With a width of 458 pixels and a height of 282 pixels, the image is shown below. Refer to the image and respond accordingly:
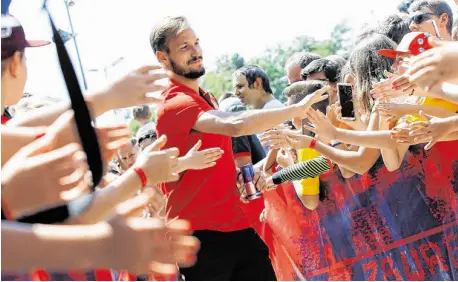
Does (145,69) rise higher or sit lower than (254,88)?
higher

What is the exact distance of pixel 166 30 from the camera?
419 centimetres

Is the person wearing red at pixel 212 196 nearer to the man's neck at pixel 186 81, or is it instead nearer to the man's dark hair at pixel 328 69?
the man's neck at pixel 186 81

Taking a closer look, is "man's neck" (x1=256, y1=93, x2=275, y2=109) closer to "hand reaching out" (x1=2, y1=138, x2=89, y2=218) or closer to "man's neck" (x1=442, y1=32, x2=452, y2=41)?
"man's neck" (x1=442, y1=32, x2=452, y2=41)

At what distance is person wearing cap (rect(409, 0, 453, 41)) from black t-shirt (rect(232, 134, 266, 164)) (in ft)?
4.98

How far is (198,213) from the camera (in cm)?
390

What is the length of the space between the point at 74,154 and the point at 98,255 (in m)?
0.33

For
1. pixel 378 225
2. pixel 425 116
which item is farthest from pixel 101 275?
pixel 378 225

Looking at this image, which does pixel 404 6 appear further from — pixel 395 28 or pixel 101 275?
pixel 101 275

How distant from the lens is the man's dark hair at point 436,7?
4602mm

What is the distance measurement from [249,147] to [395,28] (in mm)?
1507

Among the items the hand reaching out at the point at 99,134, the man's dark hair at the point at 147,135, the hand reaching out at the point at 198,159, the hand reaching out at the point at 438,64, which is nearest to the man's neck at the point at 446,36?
the hand reaching out at the point at 198,159

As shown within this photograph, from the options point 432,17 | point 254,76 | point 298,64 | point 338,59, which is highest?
point 432,17

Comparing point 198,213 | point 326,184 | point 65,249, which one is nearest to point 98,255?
point 65,249

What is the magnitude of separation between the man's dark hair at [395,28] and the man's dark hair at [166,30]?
1199 mm
